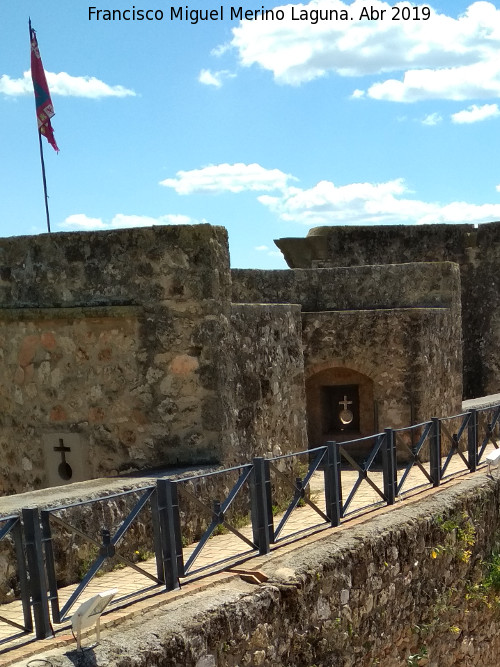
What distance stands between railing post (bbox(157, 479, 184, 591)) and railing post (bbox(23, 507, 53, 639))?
3.10 feet

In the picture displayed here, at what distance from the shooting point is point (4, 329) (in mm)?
7988

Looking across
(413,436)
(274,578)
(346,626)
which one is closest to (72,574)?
(274,578)

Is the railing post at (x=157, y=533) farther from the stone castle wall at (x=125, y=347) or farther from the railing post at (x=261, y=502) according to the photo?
the stone castle wall at (x=125, y=347)

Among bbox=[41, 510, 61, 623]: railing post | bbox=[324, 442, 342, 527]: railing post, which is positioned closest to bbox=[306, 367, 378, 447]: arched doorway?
bbox=[324, 442, 342, 527]: railing post

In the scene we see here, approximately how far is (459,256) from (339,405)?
5.47 m

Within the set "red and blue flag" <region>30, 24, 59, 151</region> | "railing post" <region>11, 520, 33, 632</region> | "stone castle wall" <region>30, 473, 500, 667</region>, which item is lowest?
"stone castle wall" <region>30, 473, 500, 667</region>

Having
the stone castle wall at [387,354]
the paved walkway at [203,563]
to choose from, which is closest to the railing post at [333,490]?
the paved walkway at [203,563]

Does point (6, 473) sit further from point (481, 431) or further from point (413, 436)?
point (481, 431)

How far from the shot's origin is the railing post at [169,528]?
5547mm

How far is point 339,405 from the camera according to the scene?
13.3 meters

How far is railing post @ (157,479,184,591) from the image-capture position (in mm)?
5547

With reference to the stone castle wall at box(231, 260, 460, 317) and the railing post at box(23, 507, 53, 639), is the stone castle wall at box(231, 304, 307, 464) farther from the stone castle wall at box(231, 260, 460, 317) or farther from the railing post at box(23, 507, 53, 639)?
the stone castle wall at box(231, 260, 460, 317)

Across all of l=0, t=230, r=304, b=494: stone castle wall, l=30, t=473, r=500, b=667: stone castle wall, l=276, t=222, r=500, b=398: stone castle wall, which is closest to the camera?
l=30, t=473, r=500, b=667: stone castle wall

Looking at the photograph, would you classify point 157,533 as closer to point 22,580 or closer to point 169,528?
point 169,528
